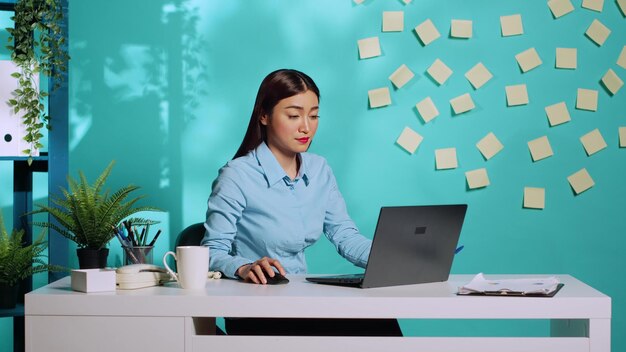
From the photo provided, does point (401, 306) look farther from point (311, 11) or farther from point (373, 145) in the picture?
point (311, 11)

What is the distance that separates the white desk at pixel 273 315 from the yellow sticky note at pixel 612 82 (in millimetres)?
1888

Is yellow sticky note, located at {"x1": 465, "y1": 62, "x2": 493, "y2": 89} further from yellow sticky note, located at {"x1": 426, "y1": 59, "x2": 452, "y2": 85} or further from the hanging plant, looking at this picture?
the hanging plant

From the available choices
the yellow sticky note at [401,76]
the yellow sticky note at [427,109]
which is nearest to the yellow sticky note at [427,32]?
the yellow sticky note at [401,76]

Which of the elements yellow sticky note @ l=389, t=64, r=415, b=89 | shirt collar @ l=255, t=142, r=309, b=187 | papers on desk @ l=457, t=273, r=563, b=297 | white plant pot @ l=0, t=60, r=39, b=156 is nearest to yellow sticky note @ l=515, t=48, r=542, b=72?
yellow sticky note @ l=389, t=64, r=415, b=89

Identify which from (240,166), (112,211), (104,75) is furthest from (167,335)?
(104,75)

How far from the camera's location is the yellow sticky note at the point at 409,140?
3400 mm

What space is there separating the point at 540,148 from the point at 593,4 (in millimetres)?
659

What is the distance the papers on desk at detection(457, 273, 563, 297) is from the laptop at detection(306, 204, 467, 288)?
0.11m

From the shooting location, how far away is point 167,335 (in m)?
1.72

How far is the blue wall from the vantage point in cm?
339

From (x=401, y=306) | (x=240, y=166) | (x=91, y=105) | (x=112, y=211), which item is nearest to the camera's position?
(x=401, y=306)

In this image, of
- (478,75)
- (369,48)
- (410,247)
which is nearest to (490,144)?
(478,75)

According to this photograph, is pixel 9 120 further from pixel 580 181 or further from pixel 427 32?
pixel 580 181

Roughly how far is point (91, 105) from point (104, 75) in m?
0.14
